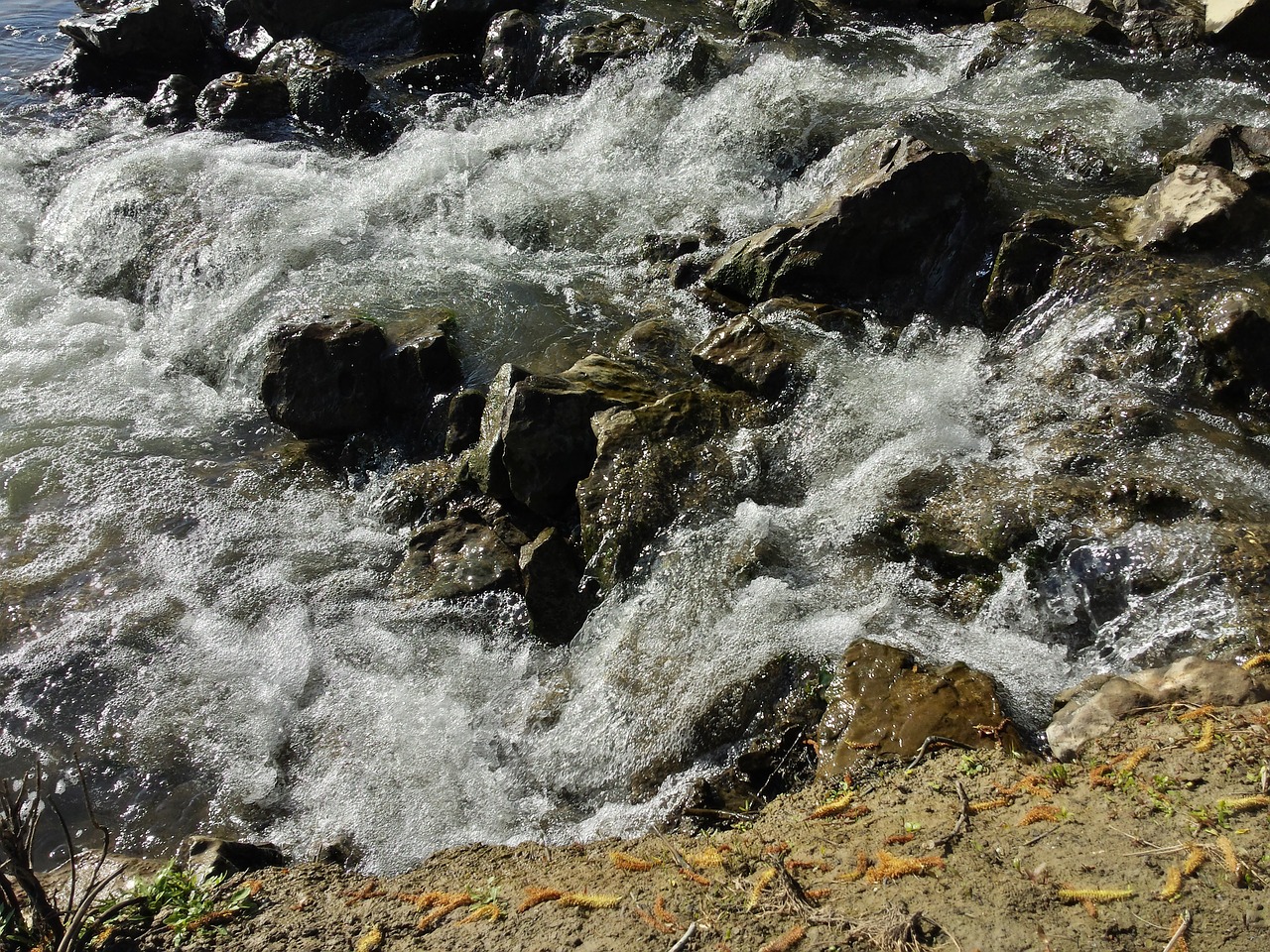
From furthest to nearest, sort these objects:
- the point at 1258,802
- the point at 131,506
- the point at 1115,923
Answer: the point at 131,506, the point at 1258,802, the point at 1115,923

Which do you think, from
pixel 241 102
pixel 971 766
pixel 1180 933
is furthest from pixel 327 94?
pixel 1180 933

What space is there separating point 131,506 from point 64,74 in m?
10.8

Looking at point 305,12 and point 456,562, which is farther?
point 305,12

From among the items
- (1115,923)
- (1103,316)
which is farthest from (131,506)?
(1103,316)

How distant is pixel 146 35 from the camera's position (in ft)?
44.0

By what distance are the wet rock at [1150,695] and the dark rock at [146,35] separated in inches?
597

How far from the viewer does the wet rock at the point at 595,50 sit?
37.2 ft

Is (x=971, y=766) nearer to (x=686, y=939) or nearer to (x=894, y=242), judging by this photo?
(x=686, y=939)

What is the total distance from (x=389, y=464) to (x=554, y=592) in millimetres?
2192

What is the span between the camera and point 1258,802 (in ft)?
9.42

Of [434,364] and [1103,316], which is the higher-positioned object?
[1103,316]

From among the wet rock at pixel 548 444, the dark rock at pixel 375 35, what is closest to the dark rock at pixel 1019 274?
the wet rock at pixel 548 444

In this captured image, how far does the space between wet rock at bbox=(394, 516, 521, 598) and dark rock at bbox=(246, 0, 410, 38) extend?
10719 millimetres

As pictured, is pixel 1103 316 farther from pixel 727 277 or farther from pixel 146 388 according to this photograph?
pixel 146 388
